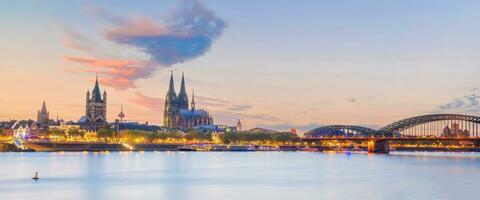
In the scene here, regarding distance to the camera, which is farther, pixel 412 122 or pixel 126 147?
pixel 126 147

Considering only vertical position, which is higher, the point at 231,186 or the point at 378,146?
the point at 378,146

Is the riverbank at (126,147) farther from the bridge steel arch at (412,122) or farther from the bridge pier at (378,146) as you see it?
the bridge pier at (378,146)

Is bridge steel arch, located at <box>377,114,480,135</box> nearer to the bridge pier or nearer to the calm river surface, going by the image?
the bridge pier

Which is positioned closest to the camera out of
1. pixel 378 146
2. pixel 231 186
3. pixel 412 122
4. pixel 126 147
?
pixel 231 186

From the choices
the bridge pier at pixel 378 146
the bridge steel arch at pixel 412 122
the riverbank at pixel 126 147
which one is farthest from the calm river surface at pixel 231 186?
the bridge steel arch at pixel 412 122

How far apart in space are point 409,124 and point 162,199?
130240mm

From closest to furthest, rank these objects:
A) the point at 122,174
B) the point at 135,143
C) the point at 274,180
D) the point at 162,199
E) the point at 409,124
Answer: the point at 162,199, the point at 274,180, the point at 122,174, the point at 409,124, the point at 135,143

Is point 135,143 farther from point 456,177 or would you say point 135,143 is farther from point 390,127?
point 456,177

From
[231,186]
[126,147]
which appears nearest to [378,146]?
[126,147]

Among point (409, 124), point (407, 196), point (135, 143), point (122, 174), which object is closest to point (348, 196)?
point (407, 196)

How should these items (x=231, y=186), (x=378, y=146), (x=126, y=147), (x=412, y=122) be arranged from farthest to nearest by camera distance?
(x=126, y=147) → (x=412, y=122) → (x=378, y=146) → (x=231, y=186)

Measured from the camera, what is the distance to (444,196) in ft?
159

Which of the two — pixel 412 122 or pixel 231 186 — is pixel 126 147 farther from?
pixel 231 186

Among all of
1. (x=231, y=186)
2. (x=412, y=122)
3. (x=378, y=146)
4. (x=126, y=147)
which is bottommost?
(x=231, y=186)
